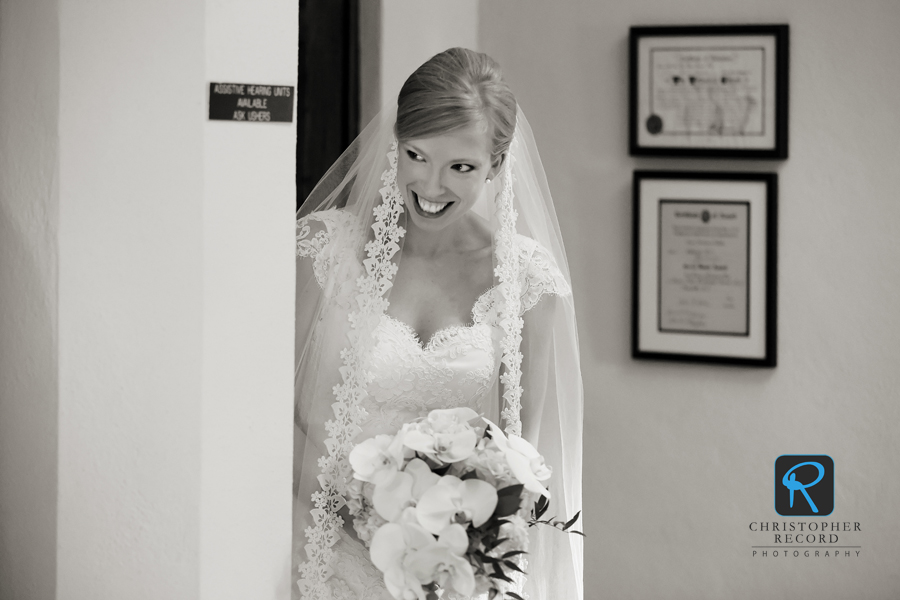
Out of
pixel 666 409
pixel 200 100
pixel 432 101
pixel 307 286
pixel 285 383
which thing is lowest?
pixel 666 409

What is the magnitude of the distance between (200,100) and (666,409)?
2234 millimetres

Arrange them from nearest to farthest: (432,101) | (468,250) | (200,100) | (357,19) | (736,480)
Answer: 1. (200,100)
2. (432,101)
3. (468,250)
4. (357,19)
5. (736,480)

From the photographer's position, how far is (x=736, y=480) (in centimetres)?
294

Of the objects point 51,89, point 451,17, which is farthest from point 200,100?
point 451,17

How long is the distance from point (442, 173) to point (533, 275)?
352 millimetres

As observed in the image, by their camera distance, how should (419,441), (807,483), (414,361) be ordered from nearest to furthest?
(419,441), (414,361), (807,483)

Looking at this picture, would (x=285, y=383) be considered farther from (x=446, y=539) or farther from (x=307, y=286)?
(x=307, y=286)

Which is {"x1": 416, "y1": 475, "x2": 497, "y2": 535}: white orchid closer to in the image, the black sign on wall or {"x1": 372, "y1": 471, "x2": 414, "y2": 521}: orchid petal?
{"x1": 372, "y1": 471, "x2": 414, "y2": 521}: orchid petal

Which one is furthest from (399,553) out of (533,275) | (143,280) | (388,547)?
(533,275)

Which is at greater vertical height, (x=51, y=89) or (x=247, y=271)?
Answer: (x=51, y=89)

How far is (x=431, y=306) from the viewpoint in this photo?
189 cm

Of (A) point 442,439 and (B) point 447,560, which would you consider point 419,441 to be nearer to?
(A) point 442,439

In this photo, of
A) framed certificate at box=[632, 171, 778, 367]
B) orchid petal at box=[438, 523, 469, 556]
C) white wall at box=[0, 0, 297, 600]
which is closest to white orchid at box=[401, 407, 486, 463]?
orchid petal at box=[438, 523, 469, 556]

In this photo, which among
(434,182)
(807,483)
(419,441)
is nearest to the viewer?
(419,441)
